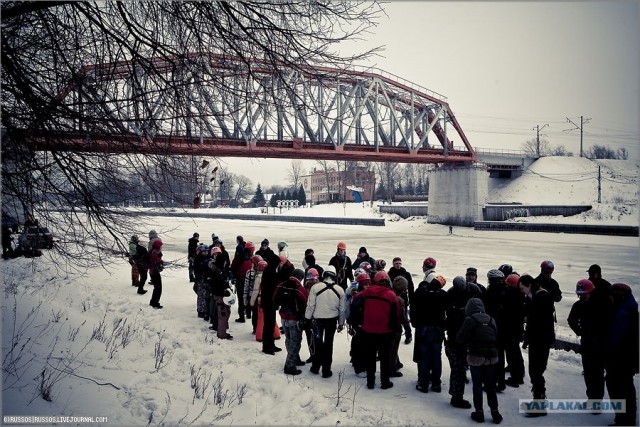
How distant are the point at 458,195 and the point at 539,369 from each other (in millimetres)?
43711

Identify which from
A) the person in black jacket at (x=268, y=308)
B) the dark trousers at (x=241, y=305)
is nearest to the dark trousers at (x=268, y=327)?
the person in black jacket at (x=268, y=308)

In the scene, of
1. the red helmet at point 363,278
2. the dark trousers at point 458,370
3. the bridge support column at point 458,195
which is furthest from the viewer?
the bridge support column at point 458,195

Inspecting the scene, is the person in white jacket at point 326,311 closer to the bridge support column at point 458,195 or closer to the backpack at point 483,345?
the backpack at point 483,345

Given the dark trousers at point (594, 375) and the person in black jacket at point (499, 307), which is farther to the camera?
the person in black jacket at point (499, 307)

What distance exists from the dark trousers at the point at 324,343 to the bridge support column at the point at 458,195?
42076mm

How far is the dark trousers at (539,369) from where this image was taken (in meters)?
5.58

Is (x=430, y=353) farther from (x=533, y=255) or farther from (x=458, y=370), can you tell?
(x=533, y=255)

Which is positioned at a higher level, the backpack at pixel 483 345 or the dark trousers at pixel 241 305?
the backpack at pixel 483 345

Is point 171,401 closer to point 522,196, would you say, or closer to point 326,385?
point 326,385

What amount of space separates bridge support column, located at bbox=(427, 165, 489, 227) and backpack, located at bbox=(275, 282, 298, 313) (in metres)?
42.2

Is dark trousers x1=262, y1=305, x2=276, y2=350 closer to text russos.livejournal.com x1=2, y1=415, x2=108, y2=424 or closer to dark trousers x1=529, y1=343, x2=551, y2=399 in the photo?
text russos.livejournal.com x1=2, y1=415, x2=108, y2=424

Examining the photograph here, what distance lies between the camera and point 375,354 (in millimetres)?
6102

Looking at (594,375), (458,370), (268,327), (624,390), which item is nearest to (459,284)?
(458,370)

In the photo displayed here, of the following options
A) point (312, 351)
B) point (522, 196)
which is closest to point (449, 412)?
point (312, 351)
